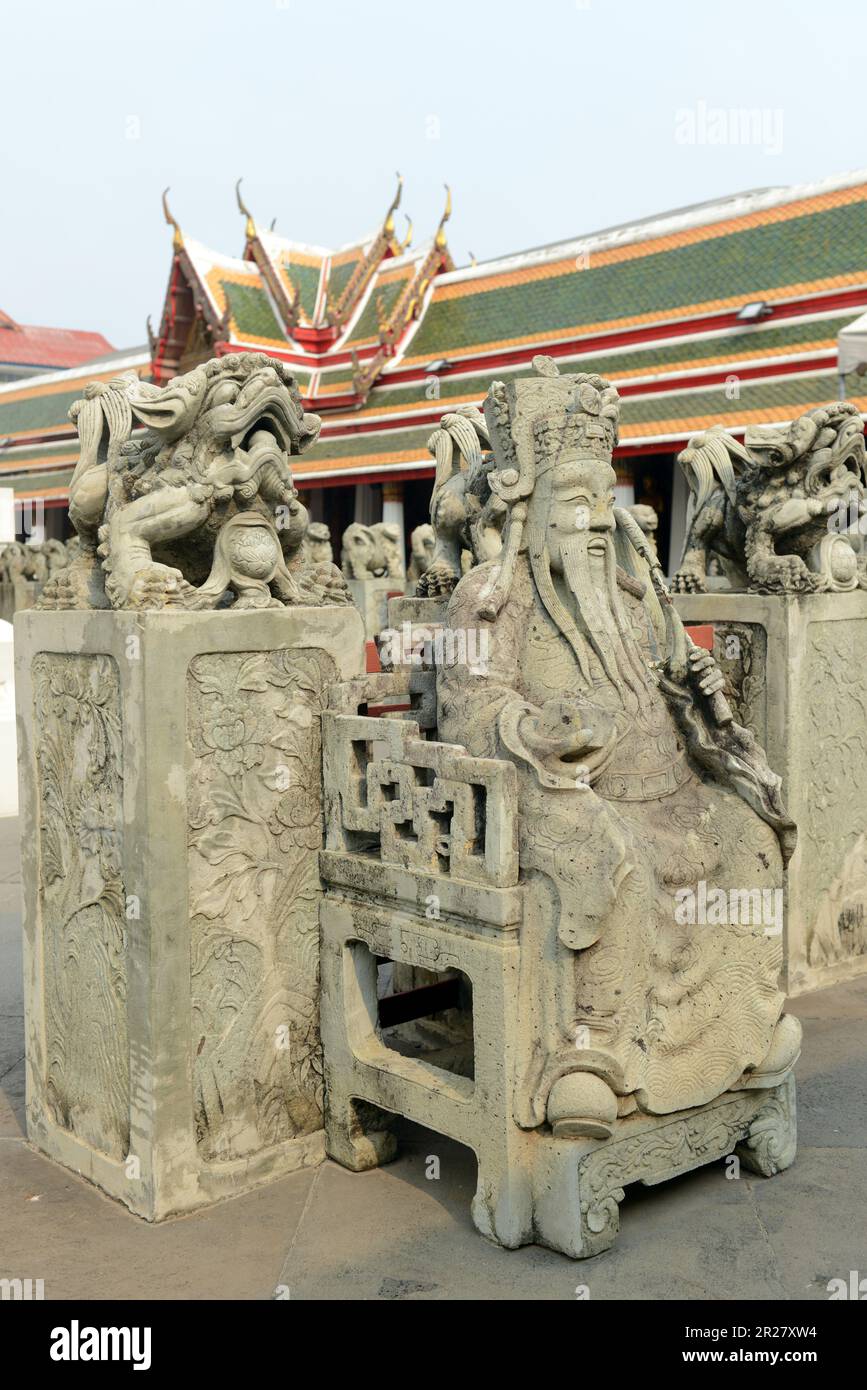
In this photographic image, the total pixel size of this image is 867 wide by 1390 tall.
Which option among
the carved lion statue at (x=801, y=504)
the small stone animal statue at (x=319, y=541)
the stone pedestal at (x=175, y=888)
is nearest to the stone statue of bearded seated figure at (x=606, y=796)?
the stone pedestal at (x=175, y=888)

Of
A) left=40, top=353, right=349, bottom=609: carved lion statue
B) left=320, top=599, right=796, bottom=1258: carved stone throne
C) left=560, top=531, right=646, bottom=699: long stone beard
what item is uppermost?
left=40, top=353, right=349, bottom=609: carved lion statue

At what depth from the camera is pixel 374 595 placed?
56.5 feet

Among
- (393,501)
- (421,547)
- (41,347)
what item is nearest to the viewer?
(421,547)

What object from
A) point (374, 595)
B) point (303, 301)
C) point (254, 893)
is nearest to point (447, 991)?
point (254, 893)

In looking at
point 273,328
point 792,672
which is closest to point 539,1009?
point 792,672

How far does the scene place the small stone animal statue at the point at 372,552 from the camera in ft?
57.9

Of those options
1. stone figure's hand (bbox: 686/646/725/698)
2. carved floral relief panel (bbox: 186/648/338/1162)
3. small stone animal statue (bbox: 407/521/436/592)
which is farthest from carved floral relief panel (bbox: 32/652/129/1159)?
small stone animal statue (bbox: 407/521/436/592)

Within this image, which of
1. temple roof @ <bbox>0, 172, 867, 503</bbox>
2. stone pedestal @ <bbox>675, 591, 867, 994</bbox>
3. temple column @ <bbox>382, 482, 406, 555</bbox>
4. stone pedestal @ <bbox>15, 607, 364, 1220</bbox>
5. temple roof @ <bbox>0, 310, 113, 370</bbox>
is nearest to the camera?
stone pedestal @ <bbox>15, 607, 364, 1220</bbox>

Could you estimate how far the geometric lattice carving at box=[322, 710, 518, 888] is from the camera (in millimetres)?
3986

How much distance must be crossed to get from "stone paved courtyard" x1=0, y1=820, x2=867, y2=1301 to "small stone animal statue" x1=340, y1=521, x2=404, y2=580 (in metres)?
13.2

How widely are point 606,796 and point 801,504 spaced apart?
284 centimetres

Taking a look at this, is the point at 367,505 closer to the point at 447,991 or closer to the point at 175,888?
the point at 447,991

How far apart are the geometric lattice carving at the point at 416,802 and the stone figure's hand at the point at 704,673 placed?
1.01 m

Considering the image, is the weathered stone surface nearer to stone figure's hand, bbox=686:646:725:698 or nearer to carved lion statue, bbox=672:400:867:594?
stone figure's hand, bbox=686:646:725:698
